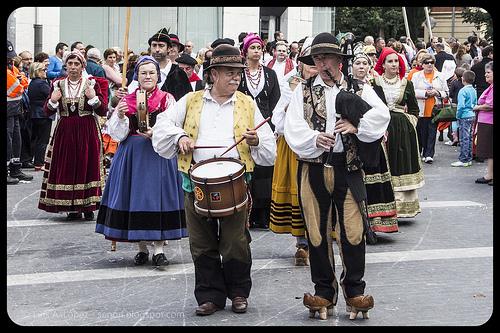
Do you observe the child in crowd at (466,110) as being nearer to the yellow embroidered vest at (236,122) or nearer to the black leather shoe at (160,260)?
the black leather shoe at (160,260)

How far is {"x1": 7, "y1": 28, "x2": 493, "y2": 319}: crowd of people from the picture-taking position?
580 cm

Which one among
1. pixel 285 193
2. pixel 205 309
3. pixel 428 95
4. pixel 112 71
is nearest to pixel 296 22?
pixel 428 95

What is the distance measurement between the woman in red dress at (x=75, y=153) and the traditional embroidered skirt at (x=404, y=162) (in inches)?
114

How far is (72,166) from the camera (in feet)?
31.1

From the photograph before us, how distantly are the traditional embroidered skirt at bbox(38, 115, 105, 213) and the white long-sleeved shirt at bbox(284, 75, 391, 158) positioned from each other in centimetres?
408

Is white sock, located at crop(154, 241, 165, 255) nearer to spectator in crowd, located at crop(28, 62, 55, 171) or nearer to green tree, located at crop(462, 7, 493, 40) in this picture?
spectator in crowd, located at crop(28, 62, 55, 171)

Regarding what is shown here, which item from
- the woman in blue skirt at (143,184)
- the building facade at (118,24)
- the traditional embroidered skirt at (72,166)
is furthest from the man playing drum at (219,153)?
the building facade at (118,24)

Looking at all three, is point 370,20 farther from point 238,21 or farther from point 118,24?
point 118,24

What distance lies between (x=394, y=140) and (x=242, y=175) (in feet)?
11.6

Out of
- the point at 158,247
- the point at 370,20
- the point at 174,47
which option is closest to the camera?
the point at 158,247

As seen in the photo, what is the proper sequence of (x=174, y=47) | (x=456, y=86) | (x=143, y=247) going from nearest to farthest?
1. (x=143, y=247)
2. (x=174, y=47)
3. (x=456, y=86)

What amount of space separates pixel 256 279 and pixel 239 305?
0.98 m

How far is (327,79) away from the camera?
584 cm
